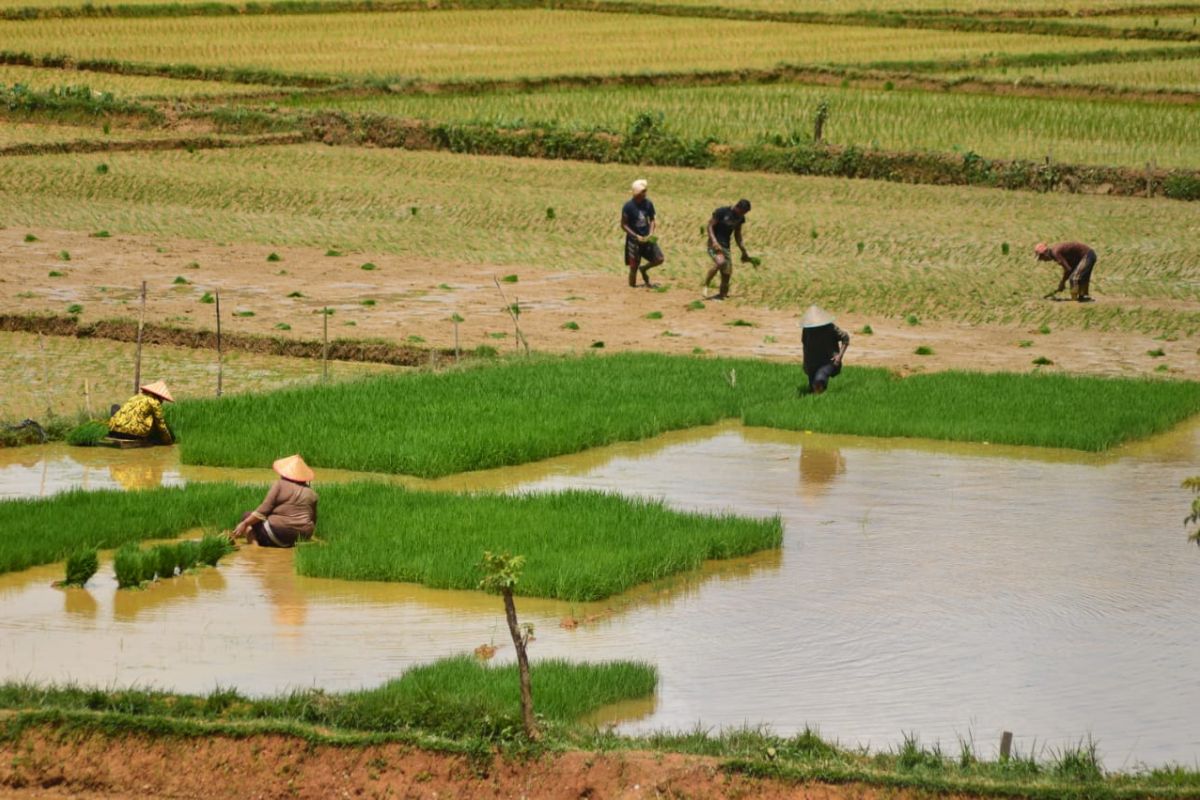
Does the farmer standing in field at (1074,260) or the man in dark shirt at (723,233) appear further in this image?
the man in dark shirt at (723,233)

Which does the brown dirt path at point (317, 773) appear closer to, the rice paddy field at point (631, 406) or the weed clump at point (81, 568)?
the rice paddy field at point (631, 406)

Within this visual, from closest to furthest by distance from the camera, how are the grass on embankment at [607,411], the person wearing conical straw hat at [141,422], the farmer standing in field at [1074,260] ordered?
the grass on embankment at [607,411]
the person wearing conical straw hat at [141,422]
the farmer standing in field at [1074,260]

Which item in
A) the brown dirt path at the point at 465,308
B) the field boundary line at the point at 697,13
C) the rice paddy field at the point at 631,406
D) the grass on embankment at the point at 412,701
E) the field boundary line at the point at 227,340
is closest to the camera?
the grass on embankment at the point at 412,701

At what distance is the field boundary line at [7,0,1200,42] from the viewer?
49.0 m

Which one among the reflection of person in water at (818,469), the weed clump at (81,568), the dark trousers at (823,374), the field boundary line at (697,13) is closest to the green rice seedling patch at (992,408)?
the dark trousers at (823,374)

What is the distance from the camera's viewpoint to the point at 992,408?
1794 cm

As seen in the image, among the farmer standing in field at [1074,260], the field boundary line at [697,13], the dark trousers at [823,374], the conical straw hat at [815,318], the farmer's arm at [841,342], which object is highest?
the field boundary line at [697,13]

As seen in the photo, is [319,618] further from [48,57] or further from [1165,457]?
[48,57]

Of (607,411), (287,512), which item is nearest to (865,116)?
(607,411)

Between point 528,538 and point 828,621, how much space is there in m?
2.36

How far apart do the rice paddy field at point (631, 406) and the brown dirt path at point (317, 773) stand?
11cm

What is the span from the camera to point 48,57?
140 ft

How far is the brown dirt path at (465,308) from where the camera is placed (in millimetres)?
21297

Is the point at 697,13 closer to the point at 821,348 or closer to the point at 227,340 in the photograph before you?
the point at 227,340
